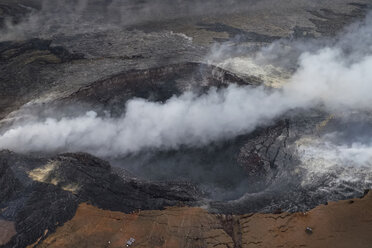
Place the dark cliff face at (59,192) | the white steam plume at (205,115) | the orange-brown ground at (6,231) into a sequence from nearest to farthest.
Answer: the orange-brown ground at (6,231) → the dark cliff face at (59,192) → the white steam plume at (205,115)

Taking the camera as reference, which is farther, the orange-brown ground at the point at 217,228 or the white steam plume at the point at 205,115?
the white steam plume at the point at 205,115

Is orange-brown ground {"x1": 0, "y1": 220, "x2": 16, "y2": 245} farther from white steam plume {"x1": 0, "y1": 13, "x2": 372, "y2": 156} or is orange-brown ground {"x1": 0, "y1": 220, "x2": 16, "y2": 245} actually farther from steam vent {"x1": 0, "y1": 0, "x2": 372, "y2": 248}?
white steam plume {"x1": 0, "y1": 13, "x2": 372, "y2": 156}

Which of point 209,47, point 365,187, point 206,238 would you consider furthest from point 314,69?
point 206,238

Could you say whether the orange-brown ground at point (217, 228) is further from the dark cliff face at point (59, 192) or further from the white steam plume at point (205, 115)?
the white steam plume at point (205, 115)

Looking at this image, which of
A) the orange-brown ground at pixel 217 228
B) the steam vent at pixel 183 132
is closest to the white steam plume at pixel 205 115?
the steam vent at pixel 183 132

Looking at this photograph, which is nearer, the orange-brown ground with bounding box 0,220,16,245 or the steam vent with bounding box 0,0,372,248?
the orange-brown ground with bounding box 0,220,16,245

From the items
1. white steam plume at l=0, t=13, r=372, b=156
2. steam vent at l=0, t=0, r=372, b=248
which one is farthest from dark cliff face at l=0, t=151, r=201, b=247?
white steam plume at l=0, t=13, r=372, b=156
